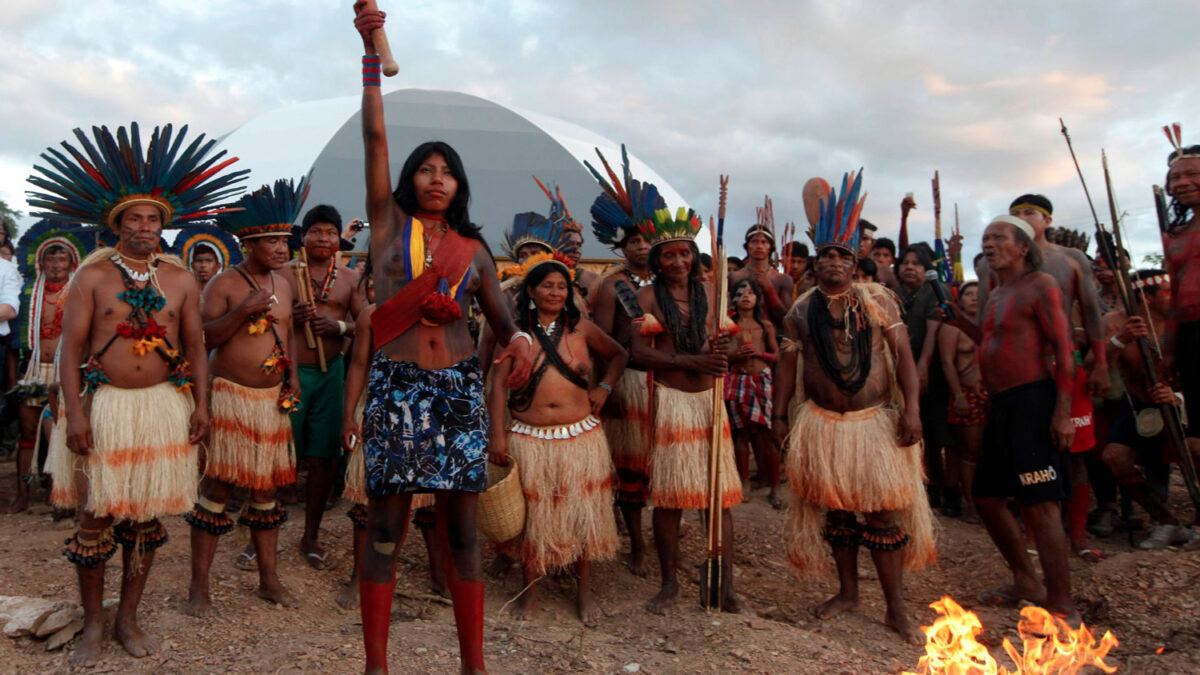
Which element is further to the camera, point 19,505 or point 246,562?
point 19,505

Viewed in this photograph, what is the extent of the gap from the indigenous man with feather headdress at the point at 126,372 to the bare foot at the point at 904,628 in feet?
11.6

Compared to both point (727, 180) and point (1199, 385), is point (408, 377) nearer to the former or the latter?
point (727, 180)

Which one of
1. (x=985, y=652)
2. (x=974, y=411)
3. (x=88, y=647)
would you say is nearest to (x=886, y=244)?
(x=974, y=411)

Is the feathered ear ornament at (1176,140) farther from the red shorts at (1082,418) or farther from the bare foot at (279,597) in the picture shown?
the bare foot at (279,597)

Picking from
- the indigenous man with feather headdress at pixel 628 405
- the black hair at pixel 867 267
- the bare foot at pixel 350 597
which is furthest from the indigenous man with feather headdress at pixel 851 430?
the black hair at pixel 867 267

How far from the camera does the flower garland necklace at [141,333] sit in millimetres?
3678

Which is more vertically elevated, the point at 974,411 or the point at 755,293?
the point at 755,293

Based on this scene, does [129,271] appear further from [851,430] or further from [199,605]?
[851,430]

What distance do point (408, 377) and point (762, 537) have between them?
3925mm

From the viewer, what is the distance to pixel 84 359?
369 cm

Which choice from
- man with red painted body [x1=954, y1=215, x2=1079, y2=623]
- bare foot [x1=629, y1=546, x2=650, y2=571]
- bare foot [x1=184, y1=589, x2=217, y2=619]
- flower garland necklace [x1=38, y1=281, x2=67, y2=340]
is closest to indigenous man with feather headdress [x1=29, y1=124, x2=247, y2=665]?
bare foot [x1=184, y1=589, x2=217, y2=619]

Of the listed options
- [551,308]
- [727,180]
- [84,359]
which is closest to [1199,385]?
[727,180]

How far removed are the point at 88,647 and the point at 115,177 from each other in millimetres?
2110

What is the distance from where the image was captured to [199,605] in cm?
415
